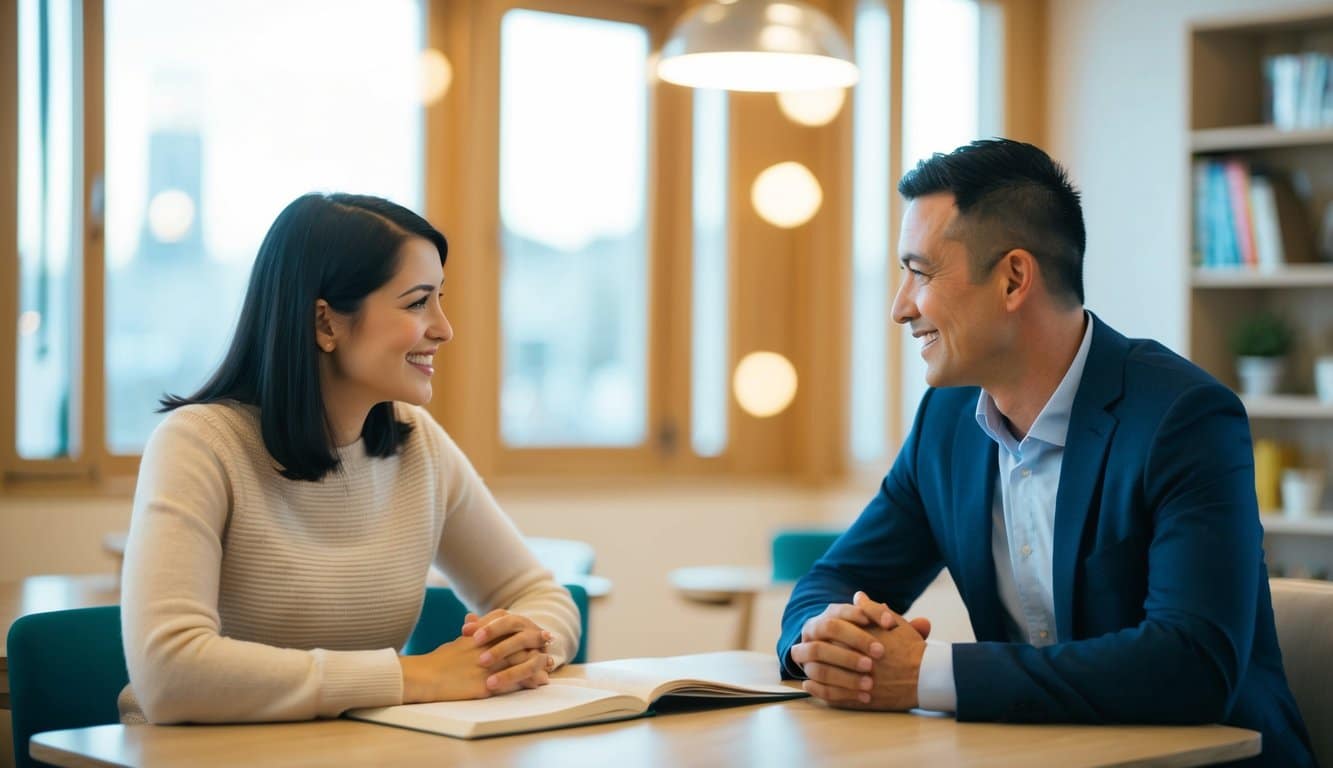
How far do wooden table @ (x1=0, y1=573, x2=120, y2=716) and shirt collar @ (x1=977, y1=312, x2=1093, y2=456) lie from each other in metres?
1.49

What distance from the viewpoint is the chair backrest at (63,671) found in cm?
190

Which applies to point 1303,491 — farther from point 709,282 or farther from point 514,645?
point 514,645

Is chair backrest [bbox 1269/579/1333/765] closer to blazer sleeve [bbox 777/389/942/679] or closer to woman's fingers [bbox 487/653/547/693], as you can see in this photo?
blazer sleeve [bbox 777/389/942/679]

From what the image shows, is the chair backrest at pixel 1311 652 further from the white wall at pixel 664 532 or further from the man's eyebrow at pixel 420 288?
the white wall at pixel 664 532

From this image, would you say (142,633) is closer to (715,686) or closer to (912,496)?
(715,686)

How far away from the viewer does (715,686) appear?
1780 mm

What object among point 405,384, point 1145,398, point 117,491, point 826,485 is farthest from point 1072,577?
point 826,485

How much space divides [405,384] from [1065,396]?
2.88ft

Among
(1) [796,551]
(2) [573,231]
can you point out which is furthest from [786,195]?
(1) [796,551]

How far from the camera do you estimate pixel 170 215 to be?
4.55m

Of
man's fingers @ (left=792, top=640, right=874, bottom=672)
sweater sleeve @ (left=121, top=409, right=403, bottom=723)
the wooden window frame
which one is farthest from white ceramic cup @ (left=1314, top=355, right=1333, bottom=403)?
sweater sleeve @ (left=121, top=409, right=403, bottom=723)

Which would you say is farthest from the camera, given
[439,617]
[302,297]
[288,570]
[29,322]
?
[29,322]

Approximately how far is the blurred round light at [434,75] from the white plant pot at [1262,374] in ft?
8.74

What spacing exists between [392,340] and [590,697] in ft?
2.04
